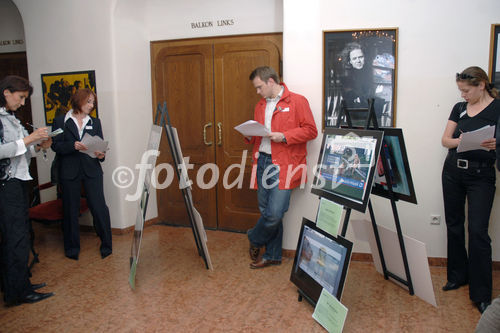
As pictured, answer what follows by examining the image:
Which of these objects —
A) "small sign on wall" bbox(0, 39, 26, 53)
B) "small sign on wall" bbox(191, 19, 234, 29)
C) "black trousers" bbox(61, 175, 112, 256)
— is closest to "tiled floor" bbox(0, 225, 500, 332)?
"black trousers" bbox(61, 175, 112, 256)

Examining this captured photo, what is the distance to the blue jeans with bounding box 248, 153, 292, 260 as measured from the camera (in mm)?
3178

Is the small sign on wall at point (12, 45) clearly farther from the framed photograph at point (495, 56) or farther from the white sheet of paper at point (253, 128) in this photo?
the framed photograph at point (495, 56)

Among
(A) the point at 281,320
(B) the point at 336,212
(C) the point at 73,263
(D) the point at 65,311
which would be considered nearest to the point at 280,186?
(B) the point at 336,212

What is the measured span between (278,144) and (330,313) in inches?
54.2

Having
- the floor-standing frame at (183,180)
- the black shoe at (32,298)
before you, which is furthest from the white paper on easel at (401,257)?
the black shoe at (32,298)

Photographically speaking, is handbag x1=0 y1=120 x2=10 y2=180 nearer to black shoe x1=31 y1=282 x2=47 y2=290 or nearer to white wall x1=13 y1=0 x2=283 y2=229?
black shoe x1=31 y1=282 x2=47 y2=290

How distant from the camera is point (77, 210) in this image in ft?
12.1

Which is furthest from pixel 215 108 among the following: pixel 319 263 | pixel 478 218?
pixel 478 218

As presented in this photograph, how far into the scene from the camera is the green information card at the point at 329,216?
92.7 inches

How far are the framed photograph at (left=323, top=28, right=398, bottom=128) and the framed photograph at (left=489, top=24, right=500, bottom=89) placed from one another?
700 mm

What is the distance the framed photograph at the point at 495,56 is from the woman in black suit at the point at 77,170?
3.36 meters

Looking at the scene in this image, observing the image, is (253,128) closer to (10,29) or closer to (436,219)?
(436,219)

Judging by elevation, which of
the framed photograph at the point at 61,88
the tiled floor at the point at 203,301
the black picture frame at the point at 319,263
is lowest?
the tiled floor at the point at 203,301

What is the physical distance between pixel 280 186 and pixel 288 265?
75cm
